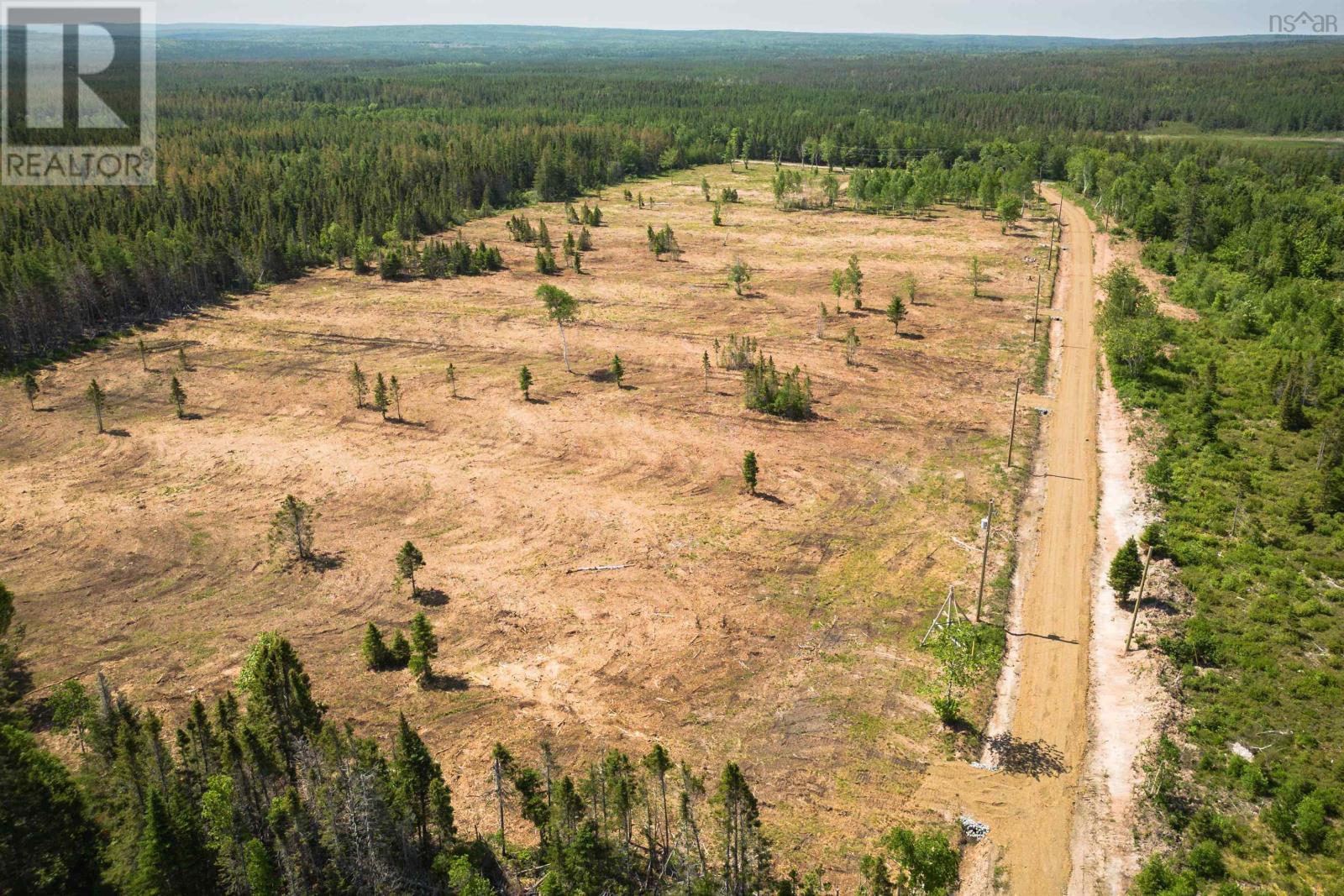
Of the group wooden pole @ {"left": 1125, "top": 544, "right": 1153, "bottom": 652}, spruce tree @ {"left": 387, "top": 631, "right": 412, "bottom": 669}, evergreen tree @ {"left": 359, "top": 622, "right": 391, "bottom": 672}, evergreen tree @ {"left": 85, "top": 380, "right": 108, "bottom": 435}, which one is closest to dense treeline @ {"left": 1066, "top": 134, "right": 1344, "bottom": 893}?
wooden pole @ {"left": 1125, "top": 544, "right": 1153, "bottom": 652}

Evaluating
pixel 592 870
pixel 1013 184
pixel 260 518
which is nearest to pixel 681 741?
pixel 592 870

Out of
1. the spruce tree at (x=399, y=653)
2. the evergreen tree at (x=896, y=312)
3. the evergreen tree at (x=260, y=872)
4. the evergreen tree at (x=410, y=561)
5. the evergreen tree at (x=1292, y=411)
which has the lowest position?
the spruce tree at (x=399, y=653)

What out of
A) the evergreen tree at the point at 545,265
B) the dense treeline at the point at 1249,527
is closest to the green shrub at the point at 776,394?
the dense treeline at the point at 1249,527

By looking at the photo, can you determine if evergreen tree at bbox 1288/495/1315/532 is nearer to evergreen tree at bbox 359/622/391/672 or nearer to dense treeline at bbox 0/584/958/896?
dense treeline at bbox 0/584/958/896

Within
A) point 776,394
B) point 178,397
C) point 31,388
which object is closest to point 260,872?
point 776,394

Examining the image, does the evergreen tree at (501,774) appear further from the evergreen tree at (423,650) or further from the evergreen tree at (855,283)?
the evergreen tree at (855,283)

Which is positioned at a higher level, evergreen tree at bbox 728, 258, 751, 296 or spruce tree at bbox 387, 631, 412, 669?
evergreen tree at bbox 728, 258, 751, 296

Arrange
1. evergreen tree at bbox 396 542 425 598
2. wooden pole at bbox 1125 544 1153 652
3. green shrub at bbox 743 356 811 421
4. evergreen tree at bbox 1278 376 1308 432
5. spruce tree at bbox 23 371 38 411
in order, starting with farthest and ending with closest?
spruce tree at bbox 23 371 38 411 < green shrub at bbox 743 356 811 421 < evergreen tree at bbox 1278 376 1308 432 < evergreen tree at bbox 396 542 425 598 < wooden pole at bbox 1125 544 1153 652
